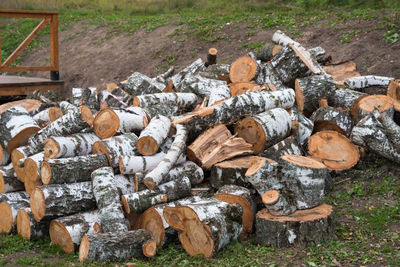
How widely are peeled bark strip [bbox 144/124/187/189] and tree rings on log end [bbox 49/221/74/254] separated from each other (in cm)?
107

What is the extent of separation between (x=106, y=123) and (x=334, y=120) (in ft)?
11.0

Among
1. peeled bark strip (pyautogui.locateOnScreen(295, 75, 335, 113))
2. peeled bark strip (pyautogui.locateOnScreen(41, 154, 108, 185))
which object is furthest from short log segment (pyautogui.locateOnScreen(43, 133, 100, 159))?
peeled bark strip (pyautogui.locateOnScreen(295, 75, 335, 113))

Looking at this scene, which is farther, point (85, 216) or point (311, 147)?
point (311, 147)

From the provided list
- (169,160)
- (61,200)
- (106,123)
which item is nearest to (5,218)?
(61,200)

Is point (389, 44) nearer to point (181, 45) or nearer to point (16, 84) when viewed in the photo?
point (181, 45)

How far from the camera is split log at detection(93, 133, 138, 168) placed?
5.72 metres

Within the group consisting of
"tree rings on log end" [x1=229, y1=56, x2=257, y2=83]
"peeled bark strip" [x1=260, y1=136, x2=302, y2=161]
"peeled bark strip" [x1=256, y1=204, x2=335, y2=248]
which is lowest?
"peeled bark strip" [x1=256, y1=204, x2=335, y2=248]

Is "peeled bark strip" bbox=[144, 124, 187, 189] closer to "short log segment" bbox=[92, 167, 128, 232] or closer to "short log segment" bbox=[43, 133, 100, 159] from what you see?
"short log segment" bbox=[92, 167, 128, 232]

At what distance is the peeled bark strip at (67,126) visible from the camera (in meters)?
6.42

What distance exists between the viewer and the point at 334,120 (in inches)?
Answer: 258

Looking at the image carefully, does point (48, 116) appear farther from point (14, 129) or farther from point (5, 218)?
point (5, 218)

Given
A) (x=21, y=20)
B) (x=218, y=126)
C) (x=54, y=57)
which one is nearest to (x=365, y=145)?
(x=218, y=126)

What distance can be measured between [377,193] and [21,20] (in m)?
17.6

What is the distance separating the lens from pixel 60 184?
5.46m
